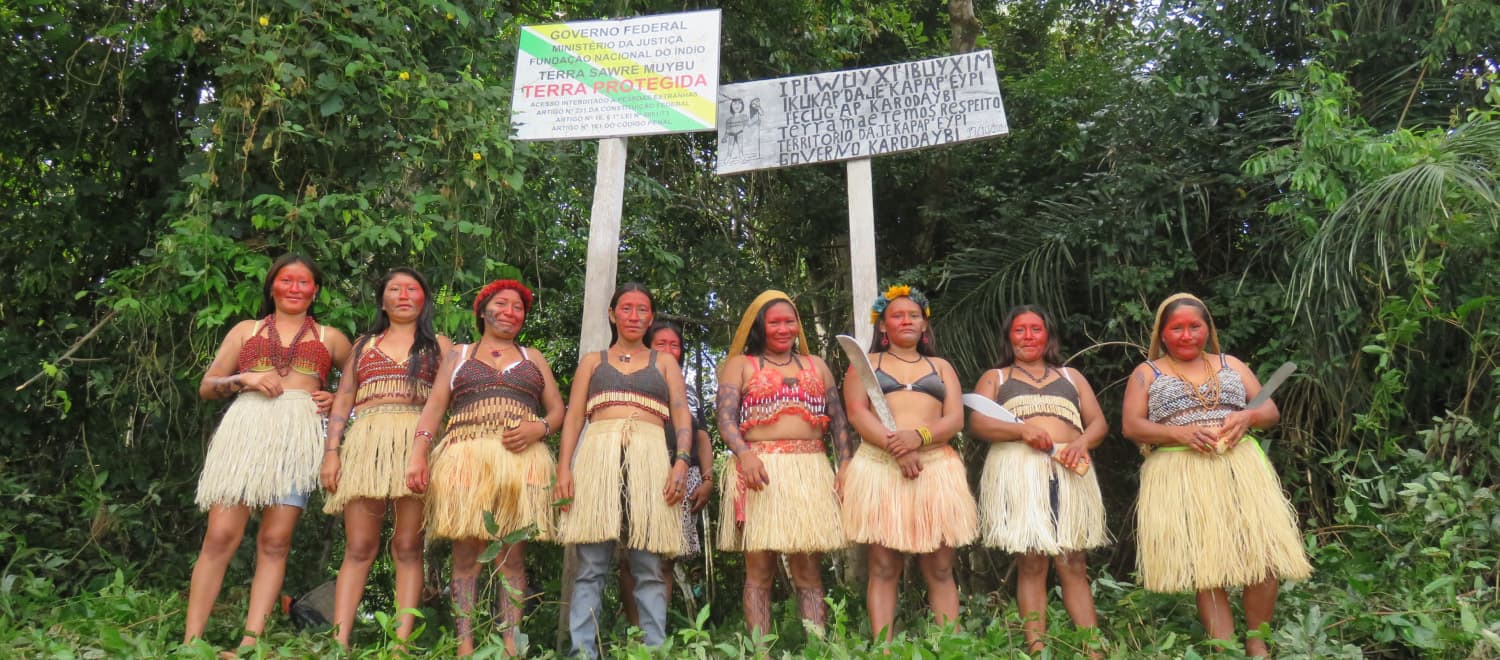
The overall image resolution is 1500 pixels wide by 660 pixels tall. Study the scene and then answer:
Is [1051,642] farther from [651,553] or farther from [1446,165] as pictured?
[1446,165]

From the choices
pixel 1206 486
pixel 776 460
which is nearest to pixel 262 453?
pixel 776 460

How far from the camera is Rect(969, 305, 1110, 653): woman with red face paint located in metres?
3.90

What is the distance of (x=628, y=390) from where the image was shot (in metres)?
4.05

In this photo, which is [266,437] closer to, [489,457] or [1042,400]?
[489,457]

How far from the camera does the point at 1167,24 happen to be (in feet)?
18.4

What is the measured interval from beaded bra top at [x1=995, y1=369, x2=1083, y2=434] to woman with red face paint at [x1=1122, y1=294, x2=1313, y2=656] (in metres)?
0.19

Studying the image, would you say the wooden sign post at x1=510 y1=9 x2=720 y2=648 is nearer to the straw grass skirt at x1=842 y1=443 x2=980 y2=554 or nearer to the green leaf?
the green leaf

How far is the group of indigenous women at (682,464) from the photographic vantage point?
383 cm

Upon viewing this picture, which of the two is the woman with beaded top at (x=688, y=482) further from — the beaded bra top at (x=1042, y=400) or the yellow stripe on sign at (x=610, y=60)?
the beaded bra top at (x=1042, y=400)

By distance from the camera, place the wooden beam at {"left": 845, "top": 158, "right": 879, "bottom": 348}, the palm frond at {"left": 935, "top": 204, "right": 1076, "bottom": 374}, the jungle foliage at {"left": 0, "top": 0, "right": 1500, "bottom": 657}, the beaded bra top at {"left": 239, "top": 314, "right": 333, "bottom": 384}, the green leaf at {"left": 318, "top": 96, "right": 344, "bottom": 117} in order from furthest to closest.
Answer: the palm frond at {"left": 935, "top": 204, "right": 1076, "bottom": 374} → the wooden beam at {"left": 845, "top": 158, "right": 879, "bottom": 348} → the green leaf at {"left": 318, "top": 96, "right": 344, "bottom": 117} → the jungle foliage at {"left": 0, "top": 0, "right": 1500, "bottom": 657} → the beaded bra top at {"left": 239, "top": 314, "right": 333, "bottom": 384}

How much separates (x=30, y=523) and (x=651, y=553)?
3044 millimetres

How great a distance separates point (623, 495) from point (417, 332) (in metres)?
0.96

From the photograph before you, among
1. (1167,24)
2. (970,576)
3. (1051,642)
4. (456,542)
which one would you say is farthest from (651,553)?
(1167,24)

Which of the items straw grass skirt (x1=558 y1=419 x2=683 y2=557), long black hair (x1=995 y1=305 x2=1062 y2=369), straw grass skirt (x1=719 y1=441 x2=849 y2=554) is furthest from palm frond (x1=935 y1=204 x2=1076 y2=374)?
straw grass skirt (x1=558 y1=419 x2=683 y2=557)
